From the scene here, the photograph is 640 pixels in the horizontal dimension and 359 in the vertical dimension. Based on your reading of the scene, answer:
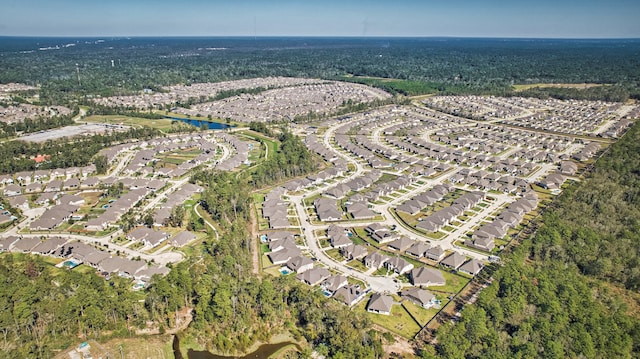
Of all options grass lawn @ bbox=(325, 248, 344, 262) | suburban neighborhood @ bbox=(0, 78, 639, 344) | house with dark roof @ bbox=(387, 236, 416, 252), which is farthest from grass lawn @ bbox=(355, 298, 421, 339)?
house with dark roof @ bbox=(387, 236, 416, 252)

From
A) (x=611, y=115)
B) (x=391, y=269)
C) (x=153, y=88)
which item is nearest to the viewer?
(x=391, y=269)

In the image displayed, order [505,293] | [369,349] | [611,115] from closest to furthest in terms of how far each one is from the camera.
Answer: [369,349] → [505,293] → [611,115]

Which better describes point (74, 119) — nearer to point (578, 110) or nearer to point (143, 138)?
point (143, 138)

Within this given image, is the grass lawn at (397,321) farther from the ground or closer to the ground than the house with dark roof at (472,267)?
closer to the ground

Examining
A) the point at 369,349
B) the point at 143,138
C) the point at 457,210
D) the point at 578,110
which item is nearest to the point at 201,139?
the point at 143,138

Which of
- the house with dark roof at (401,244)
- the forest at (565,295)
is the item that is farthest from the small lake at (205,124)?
the forest at (565,295)

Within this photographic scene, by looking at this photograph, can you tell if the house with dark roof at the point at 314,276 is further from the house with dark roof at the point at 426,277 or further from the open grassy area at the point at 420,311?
the house with dark roof at the point at 426,277
